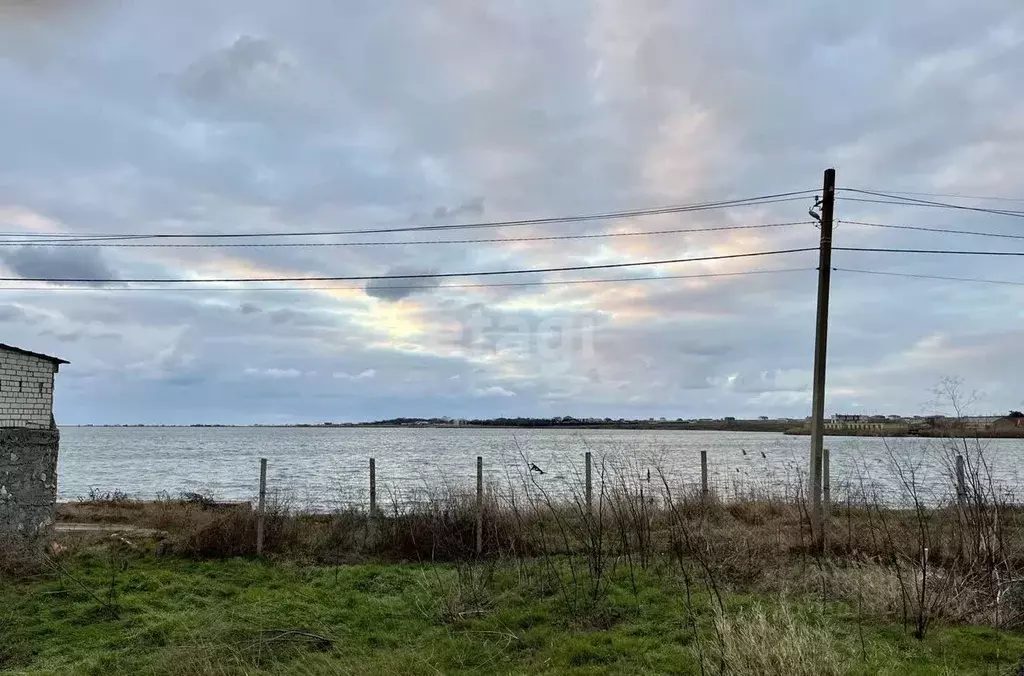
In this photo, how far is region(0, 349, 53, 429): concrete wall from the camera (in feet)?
40.0

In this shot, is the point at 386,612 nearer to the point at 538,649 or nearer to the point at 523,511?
the point at 538,649

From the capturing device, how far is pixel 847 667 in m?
6.06

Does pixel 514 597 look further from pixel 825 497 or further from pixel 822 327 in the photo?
pixel 822 327

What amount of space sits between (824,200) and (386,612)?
1052 cm

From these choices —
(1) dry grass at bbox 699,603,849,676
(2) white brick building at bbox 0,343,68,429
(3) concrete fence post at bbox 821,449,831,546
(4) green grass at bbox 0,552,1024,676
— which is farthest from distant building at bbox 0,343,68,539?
(3) concrete fence post at bbox 821,449,831,546

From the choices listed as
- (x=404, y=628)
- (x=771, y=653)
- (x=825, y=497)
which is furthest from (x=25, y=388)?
(x=825, y=497)

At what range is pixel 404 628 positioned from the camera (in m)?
8.46

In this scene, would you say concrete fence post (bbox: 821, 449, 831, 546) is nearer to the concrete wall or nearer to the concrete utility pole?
the concrete utility pole

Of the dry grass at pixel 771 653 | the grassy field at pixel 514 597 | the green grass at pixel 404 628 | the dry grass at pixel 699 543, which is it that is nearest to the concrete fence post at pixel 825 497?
the grassy field at pixel 514 597

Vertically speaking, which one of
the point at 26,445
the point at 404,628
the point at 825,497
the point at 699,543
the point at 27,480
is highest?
the point at 26,445

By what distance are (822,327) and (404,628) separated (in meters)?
9.21

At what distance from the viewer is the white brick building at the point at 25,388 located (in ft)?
40.1

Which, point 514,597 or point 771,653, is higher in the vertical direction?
point 771,653

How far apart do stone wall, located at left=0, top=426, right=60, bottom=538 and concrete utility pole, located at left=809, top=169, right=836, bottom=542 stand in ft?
44.5
